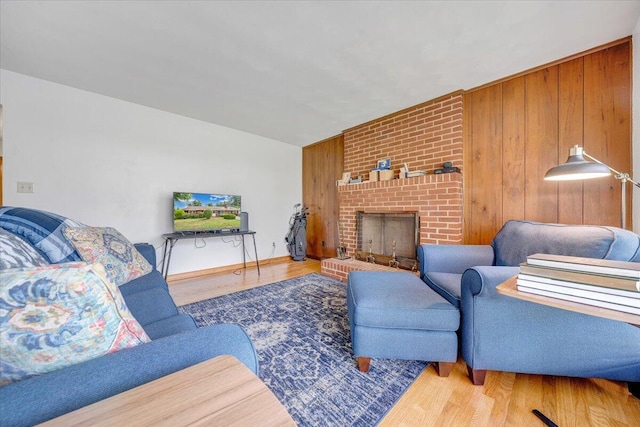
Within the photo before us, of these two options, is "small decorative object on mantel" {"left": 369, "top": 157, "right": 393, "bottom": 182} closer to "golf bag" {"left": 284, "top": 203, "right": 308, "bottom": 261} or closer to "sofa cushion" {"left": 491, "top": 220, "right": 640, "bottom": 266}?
"sofa cushion" {"left": 491, "top": 220, "right": 640, "bottom": 266}

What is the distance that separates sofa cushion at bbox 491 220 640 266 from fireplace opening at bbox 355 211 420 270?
1.02m

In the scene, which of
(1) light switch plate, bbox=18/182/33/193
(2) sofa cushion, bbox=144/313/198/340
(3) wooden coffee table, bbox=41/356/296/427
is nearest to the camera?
(3) wooden coffee table, bbox=41/356/296/427

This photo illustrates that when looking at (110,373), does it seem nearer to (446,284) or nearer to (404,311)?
(404,311)

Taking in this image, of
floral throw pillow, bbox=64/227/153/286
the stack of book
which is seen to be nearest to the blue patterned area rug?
floral throw pillow, bbox=64/227/153/286

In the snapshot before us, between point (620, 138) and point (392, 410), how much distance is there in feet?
8.49

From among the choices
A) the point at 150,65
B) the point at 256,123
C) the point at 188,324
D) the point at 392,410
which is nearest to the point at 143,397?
the point at 188,324

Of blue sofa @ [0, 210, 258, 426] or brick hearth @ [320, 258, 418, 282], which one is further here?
brick hearth @ [320, 258, 418, 282]

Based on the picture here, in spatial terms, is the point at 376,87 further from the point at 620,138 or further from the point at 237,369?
the point at 237,369

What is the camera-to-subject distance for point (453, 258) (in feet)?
6.34

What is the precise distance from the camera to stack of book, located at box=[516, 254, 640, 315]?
2.60 feet

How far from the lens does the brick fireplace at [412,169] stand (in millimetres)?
2596

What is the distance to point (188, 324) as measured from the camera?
3.65ft

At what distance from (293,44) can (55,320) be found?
2.04 m

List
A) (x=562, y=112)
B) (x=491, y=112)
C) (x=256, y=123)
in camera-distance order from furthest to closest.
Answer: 1. (x=256, y=123)
2. (x=491, y=112)
3. (x=562, y=112)
